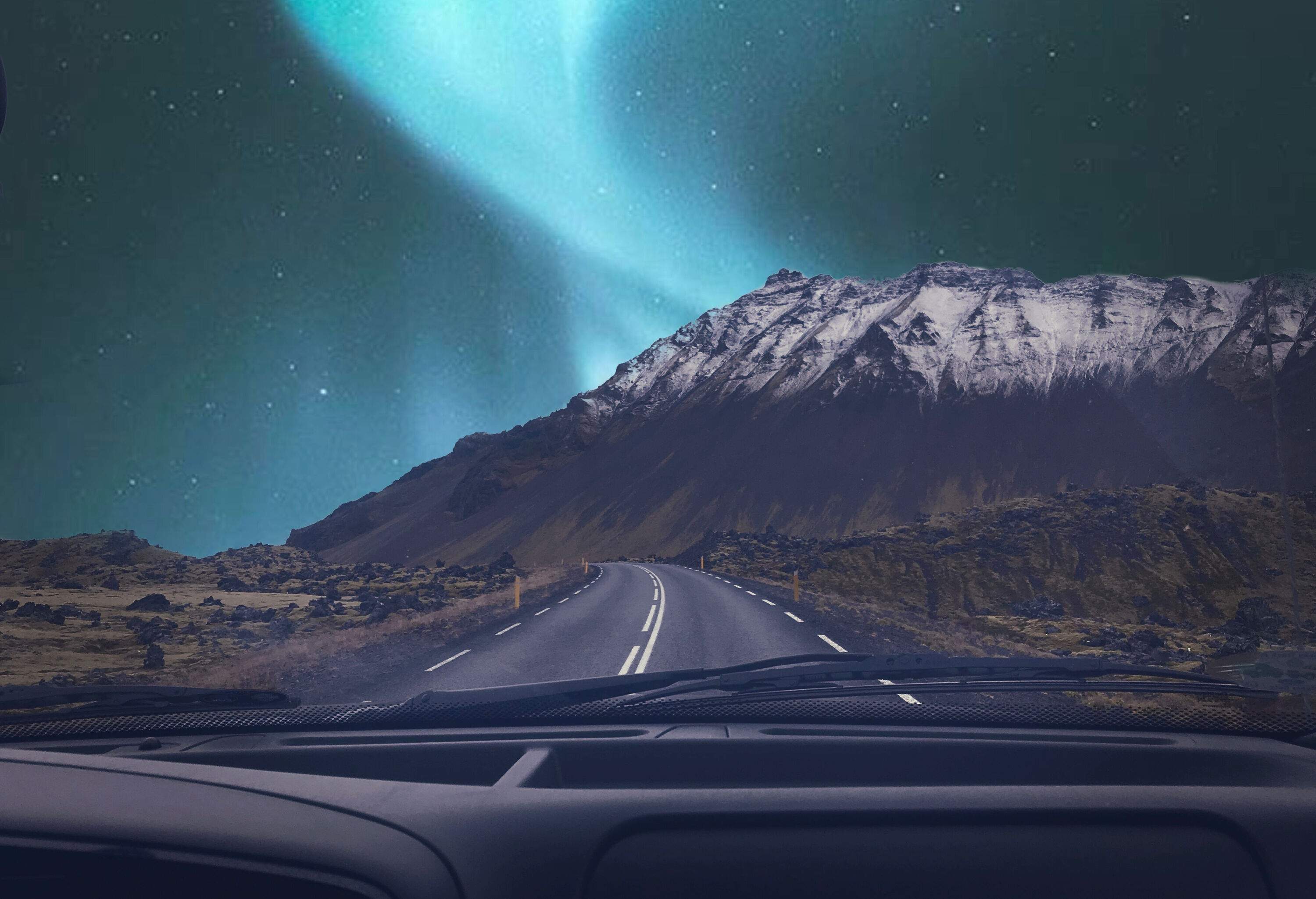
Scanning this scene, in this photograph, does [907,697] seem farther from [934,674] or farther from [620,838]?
[620,838]

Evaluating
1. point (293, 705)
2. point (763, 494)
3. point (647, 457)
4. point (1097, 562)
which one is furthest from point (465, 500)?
point (293, 705)

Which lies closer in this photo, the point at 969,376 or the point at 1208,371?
the point at 1208,371

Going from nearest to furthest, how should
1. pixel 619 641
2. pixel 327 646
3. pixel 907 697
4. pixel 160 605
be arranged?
pixel 907 697 → pixel 619 641 → pixel 327 646 → pixel 160 605

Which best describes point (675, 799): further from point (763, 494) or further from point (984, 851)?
point (763, 494)

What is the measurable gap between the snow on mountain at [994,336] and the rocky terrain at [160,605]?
8227 cm

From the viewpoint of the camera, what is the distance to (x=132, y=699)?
321cm

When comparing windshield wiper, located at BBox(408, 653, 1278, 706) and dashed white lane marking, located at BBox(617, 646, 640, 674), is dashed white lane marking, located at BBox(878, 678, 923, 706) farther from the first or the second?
dashed white lane marking, located at BBox(617, 646, 640, 674)

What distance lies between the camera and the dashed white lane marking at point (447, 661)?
1013 cm

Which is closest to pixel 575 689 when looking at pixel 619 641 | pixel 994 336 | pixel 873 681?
pixel 873 681

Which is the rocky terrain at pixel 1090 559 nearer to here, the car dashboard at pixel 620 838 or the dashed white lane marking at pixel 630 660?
the dashed white lane marking at pixel 630 660

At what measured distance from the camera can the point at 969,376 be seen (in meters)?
100

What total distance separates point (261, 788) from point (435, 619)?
608 inches

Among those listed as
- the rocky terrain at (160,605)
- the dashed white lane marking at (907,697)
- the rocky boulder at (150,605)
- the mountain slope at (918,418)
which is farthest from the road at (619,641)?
the mountain slope at (918,418)

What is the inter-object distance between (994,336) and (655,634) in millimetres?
106599
